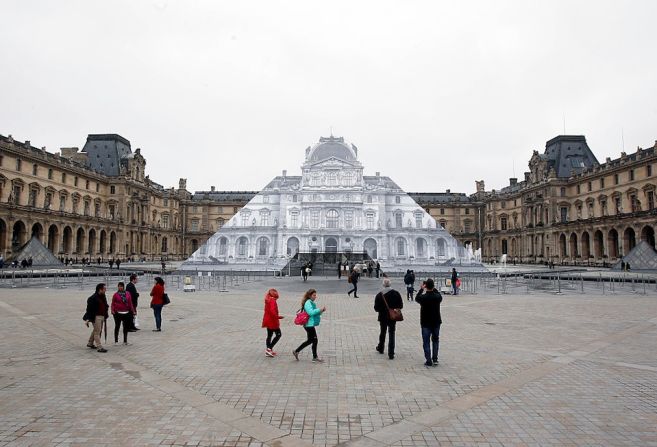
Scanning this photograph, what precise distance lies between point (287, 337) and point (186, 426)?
17.6ft

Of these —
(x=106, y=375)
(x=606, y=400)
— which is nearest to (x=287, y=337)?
(x=106, y=375)

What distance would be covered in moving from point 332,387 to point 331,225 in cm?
3690

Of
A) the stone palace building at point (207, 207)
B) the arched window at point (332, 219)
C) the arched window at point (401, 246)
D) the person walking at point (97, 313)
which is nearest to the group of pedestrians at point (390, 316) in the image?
the person walking at point (97, 313)

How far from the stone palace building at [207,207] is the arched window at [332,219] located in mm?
12401

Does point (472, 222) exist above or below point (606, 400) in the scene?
above

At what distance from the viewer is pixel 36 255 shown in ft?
129

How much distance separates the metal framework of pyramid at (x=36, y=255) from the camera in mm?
38875

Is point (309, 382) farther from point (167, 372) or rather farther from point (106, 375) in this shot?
point (106, 375)

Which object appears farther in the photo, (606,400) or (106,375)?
(106,375)

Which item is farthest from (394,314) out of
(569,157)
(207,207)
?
(207,207)

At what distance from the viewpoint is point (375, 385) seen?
6.49m

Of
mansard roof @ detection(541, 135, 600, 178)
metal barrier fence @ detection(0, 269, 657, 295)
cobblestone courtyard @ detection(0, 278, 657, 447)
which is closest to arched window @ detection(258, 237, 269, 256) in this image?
metal barrier fence @ detection(0, 269, 657, 295)

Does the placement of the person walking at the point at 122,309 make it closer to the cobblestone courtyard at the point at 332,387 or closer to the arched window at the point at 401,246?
the cobblestone courtyard at the point at 332,387

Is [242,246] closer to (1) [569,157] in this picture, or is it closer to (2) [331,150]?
(2) [331,150]
